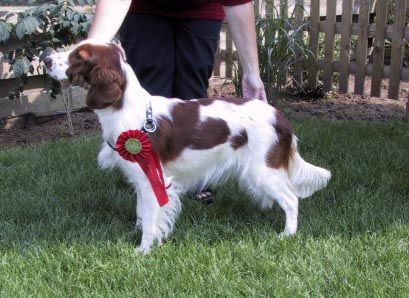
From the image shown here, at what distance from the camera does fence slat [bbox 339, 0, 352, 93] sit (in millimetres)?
7027

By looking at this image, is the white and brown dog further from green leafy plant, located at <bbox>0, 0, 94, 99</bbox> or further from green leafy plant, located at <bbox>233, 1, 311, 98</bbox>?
green leafy plant, located at <bbox>233, 1, 311, 98</bbox>

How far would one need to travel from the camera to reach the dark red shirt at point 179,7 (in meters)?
3.60

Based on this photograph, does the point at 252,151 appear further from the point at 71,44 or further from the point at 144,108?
the point at 71,44

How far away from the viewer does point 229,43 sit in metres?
8.05

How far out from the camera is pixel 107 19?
122 inches

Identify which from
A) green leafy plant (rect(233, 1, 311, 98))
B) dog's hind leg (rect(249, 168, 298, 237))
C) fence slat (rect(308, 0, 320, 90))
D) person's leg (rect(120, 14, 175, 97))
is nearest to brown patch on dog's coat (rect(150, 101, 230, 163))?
dog's hind leg (rect(249, 168, 298, 237))

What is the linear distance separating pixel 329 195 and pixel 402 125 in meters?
2.08

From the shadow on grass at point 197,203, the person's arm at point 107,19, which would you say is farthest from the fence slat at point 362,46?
the person's arm at point 107,19

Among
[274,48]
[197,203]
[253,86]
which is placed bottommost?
[197,203]

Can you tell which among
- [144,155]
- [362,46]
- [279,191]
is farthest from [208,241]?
[362,46]

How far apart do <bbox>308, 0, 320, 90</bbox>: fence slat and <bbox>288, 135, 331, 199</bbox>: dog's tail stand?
4.09 metres

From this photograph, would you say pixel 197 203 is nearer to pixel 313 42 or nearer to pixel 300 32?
pixel 300 32

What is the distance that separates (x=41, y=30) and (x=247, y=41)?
9.18 feet

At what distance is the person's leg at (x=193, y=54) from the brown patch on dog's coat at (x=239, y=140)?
790mm
